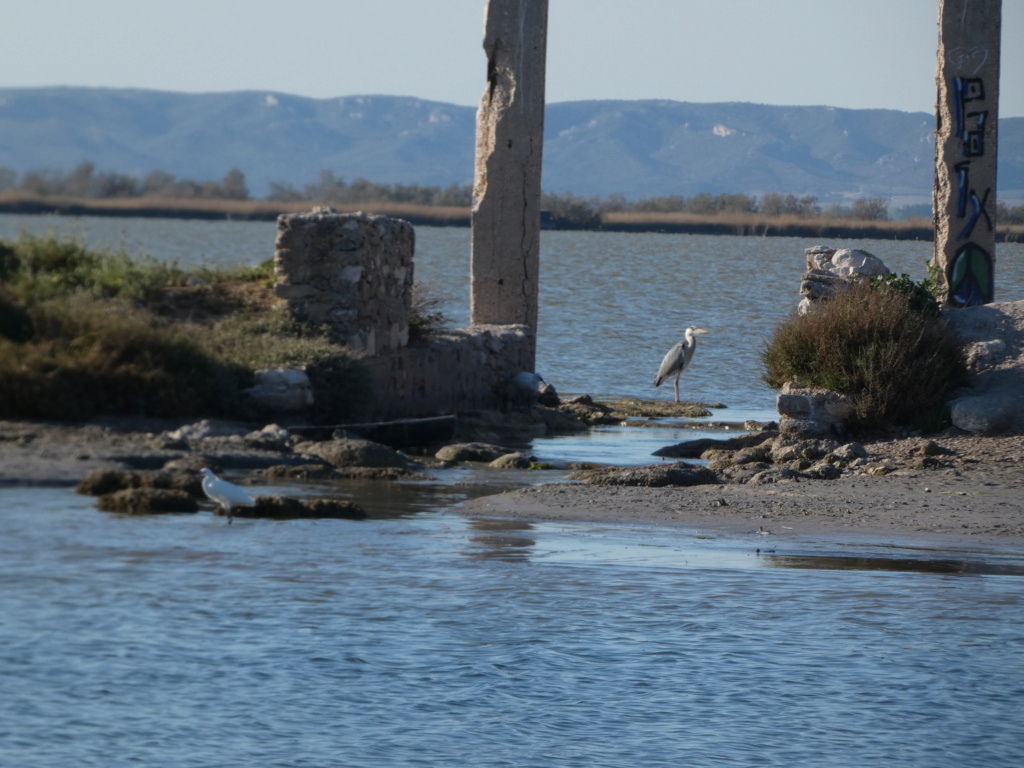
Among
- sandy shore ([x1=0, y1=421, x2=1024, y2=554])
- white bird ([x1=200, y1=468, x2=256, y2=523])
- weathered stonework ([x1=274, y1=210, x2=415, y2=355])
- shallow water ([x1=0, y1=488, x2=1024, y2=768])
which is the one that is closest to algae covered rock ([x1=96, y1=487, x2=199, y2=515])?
shallow water ([x1=0, y1=488, x2=1024, y2=768])

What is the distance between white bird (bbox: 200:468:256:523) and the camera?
334 inches

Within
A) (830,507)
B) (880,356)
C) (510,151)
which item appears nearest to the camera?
(830,507)

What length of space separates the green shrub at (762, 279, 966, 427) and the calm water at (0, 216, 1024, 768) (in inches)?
174

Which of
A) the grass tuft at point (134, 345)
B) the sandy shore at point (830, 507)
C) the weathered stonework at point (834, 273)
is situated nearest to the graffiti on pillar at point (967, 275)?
the weathered stonework at point (834, 273)

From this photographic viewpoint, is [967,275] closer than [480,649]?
No

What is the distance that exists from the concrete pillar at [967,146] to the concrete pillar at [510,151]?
496cm

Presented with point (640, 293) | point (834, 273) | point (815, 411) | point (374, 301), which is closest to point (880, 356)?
point (815, 411)

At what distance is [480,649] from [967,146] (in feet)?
35.0

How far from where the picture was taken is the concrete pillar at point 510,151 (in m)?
17.5

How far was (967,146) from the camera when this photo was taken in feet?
49.6

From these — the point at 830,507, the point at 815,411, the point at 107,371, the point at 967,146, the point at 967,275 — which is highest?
the point at 967,146

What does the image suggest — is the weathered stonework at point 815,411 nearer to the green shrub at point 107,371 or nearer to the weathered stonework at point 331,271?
the weathered stonework at point 331,271

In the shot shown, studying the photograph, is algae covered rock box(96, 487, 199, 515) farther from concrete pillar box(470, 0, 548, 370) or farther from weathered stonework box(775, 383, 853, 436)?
concrete pillar box(470, 0, 548, 370)

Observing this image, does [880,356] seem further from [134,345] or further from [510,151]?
[134,345]
